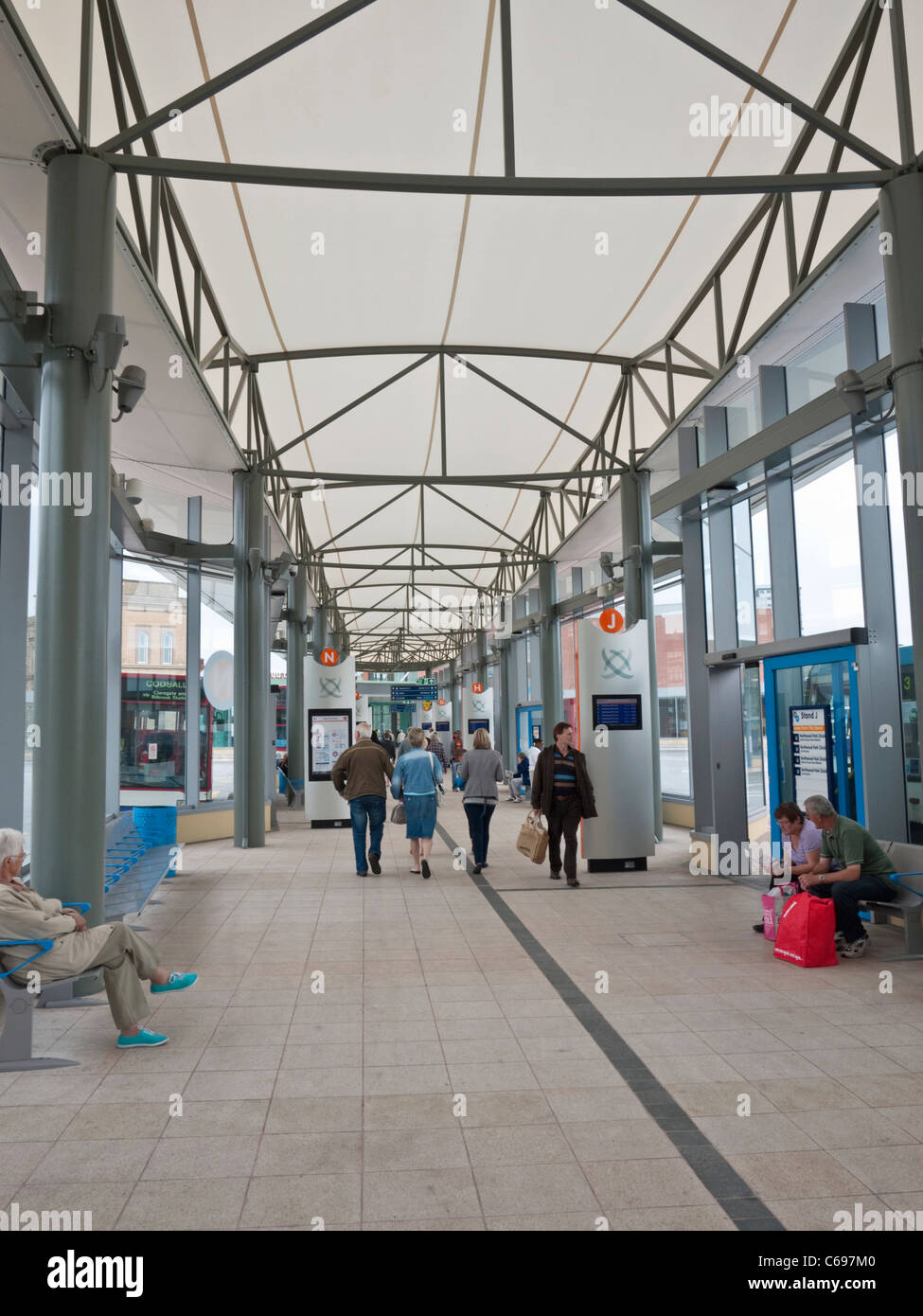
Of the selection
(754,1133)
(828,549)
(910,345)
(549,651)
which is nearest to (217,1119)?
(754,1133)

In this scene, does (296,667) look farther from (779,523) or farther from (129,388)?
(129,388)

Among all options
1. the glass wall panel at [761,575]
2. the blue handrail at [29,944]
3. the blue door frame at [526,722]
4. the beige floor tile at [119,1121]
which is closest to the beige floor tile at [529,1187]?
the beige floor tile at [119,1121]

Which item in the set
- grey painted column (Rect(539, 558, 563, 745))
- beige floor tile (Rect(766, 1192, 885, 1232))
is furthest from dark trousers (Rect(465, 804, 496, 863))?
grey painted column (Rect(539, 558, 563, 745))

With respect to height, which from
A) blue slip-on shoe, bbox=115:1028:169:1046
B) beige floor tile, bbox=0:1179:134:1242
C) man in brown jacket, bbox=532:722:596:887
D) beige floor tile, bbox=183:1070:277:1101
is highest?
man in brown jacket, bbox=532:722:596:887

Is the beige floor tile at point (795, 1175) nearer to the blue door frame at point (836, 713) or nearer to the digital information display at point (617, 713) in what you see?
the blue door frame at point (836, 713)

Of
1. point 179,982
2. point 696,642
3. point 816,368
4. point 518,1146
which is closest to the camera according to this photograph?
point 518,1146

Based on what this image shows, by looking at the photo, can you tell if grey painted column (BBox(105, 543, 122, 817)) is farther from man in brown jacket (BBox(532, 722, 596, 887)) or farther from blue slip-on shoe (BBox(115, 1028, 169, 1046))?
blue slip-on shoe (BBox(115, 1028, 169, 1046))

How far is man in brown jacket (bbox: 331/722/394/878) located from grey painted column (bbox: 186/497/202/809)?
4739 mm

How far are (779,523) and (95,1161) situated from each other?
9.38 meters

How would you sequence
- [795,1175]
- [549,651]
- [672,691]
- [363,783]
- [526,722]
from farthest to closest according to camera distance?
[526,722] < [549,651] < [672,691] < [363,783] < [795,1175]

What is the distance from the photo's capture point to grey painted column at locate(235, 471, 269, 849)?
13836 millimetres

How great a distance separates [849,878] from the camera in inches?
273

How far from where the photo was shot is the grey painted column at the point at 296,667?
21281 millimetres
